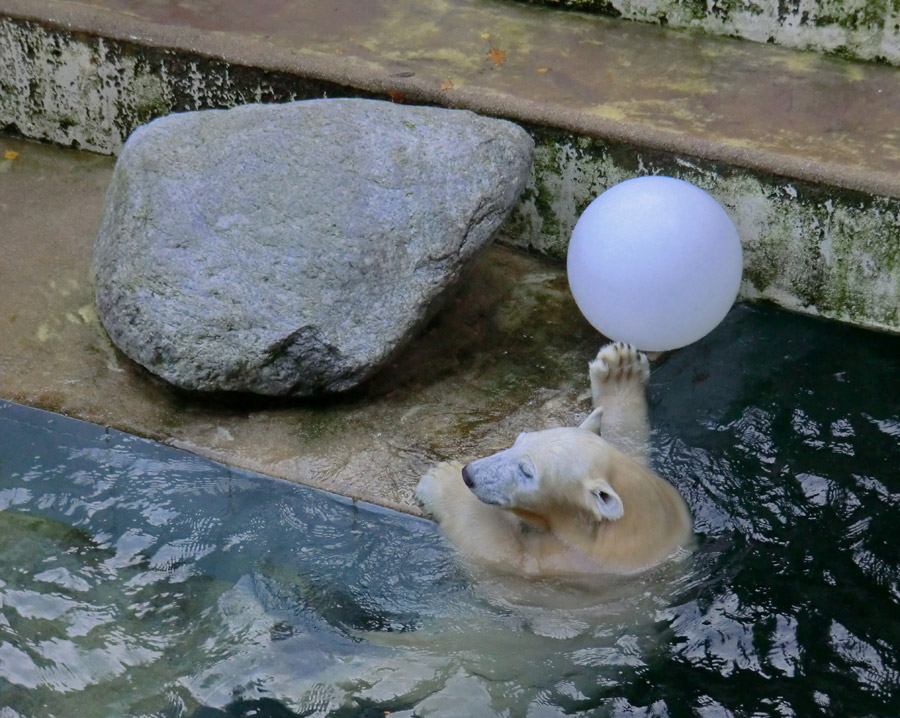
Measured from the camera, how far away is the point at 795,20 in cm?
541

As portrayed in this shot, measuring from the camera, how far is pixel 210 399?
4512 mm

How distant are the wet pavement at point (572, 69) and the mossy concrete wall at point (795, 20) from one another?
0.07 meters

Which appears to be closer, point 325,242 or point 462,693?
point 462,693

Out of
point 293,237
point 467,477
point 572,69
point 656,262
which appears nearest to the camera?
point 467,477

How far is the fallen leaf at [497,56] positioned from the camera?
542 centimetres

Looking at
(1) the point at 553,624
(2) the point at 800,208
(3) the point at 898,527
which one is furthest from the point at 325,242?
(3) the point at 898,527

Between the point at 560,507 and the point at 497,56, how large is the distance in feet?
8.02

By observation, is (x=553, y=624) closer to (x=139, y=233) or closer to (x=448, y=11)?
(x=139, y=233)

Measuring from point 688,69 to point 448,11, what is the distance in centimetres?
127

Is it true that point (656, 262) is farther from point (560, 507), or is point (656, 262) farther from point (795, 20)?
point (795, 20)

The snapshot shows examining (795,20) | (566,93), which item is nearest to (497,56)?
(566,93)

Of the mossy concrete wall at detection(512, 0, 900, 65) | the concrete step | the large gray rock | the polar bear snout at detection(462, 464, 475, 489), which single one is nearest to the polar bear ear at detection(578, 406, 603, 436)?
the polar bear snout at detection(462, 464, 475, 489)

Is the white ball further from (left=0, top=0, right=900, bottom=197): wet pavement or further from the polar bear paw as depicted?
(left=0, top=0, right=900, bottom=197): wet pavement

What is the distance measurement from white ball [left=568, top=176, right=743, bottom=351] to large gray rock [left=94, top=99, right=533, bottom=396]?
1.61 ft
